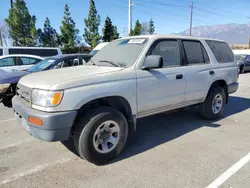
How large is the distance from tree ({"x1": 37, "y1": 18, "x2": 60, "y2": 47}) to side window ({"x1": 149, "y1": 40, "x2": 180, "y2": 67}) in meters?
29.0

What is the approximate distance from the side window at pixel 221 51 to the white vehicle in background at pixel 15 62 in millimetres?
8133

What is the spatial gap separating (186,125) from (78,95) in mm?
2864

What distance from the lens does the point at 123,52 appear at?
390cm

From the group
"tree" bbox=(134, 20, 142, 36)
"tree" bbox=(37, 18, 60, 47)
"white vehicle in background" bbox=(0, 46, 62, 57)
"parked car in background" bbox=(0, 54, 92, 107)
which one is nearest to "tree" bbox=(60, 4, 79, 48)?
"tree" bbox=(37, 18, 60, 47)

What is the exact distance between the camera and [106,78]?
3.12 m

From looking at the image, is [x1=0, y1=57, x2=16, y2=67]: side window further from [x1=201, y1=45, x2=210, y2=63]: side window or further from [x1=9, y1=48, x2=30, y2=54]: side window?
[x1=201, y1=45, x2=210, y2=63]: side window

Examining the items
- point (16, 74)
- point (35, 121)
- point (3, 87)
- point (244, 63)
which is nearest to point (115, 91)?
point (35, 121)

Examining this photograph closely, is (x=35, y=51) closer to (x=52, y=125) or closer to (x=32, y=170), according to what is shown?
(x=32, y=170)

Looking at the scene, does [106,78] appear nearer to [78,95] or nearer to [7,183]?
[78,95]

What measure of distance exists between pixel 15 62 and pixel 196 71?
844cm

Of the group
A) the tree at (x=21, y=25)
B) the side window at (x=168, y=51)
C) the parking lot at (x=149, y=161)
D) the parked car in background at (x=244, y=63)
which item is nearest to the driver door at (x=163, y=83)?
the side window at (x=168, y=51)

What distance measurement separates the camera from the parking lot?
275cm

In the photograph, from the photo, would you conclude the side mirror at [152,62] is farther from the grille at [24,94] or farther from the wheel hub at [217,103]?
the wheel hub at [217,103]

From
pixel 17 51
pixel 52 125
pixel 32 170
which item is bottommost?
pixel 32 170
